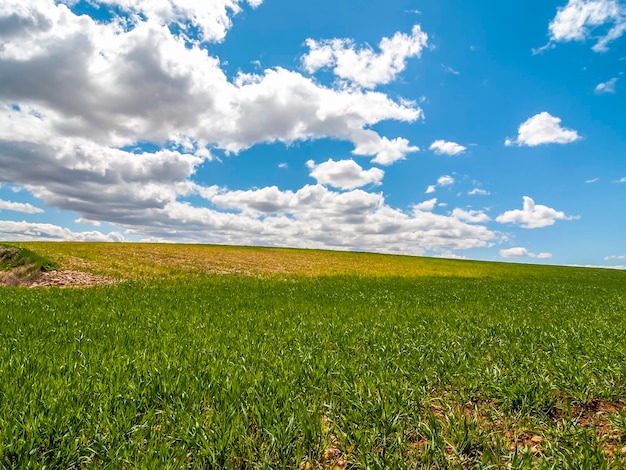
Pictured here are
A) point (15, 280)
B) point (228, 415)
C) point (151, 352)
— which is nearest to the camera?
point (228, 415)

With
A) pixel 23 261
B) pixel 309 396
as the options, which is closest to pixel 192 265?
pixel 23 261

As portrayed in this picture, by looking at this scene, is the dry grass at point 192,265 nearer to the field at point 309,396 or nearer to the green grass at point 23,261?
the green grass at point 23,261

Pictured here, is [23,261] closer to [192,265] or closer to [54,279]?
[54,279]

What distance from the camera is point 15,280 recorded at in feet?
73.5

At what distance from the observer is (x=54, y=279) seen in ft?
71.9

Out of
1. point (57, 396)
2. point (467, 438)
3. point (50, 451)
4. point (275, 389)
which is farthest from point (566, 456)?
point (57, 396)

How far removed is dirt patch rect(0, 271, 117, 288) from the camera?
2086 centimetres

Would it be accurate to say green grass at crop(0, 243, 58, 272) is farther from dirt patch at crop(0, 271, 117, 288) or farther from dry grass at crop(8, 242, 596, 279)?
dirt patch at crop(0, 271, 117, 288)

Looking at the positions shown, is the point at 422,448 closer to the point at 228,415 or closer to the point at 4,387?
the point at 228,415

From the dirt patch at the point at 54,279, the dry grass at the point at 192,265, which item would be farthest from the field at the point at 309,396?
the dry grass at the point at 192,265

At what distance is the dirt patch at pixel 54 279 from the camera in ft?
68.4

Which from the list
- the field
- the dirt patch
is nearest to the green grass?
the dirt patch

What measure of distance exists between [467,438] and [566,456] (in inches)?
36.5

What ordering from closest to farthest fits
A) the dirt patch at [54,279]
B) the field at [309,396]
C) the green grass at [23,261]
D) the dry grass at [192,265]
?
1. the field at [309,396]
2. the dirt patch at [54,279]
3. the green grass at [23,261]
4. the dry grass at [192,265]
